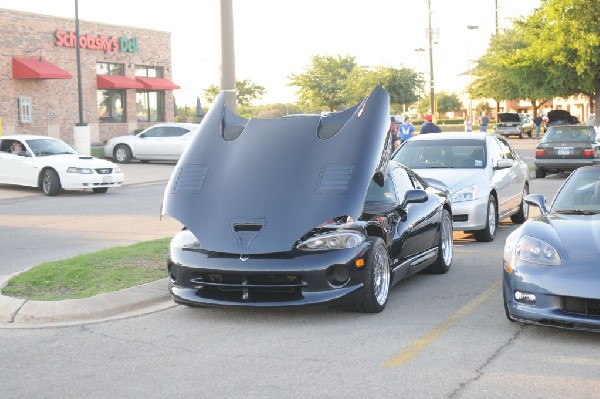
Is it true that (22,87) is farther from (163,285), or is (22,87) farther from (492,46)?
(492,46)

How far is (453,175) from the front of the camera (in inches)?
483

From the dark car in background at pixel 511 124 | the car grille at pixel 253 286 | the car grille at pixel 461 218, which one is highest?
the dark car in background at pixel 511 124

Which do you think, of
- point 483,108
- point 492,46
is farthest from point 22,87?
point 483,108

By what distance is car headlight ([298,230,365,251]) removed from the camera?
7160mm

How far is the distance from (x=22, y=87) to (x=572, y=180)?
31.7 m

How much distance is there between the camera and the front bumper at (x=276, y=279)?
22.9 ft

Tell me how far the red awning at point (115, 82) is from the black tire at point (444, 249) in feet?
108

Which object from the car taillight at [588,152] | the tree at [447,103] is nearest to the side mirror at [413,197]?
the car taillight at [588,152]

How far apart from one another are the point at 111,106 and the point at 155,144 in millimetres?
10953

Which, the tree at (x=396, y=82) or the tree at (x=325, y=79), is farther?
the tree at (x=325, y=79)

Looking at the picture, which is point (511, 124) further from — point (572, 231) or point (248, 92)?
point (572, 231)

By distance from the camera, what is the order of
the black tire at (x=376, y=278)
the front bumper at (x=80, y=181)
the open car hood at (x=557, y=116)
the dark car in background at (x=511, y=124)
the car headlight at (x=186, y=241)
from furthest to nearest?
the dark car in background at (x=511, y=124), the open car hood at (x=557, y=116), the front bumper at (x=80, y=181), the car headlight at (x=186, y=241), the black tire at (x=376, y=278)

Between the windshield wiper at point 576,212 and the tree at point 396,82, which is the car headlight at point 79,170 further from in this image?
the tree at point 396,82

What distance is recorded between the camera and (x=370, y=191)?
8133mm
